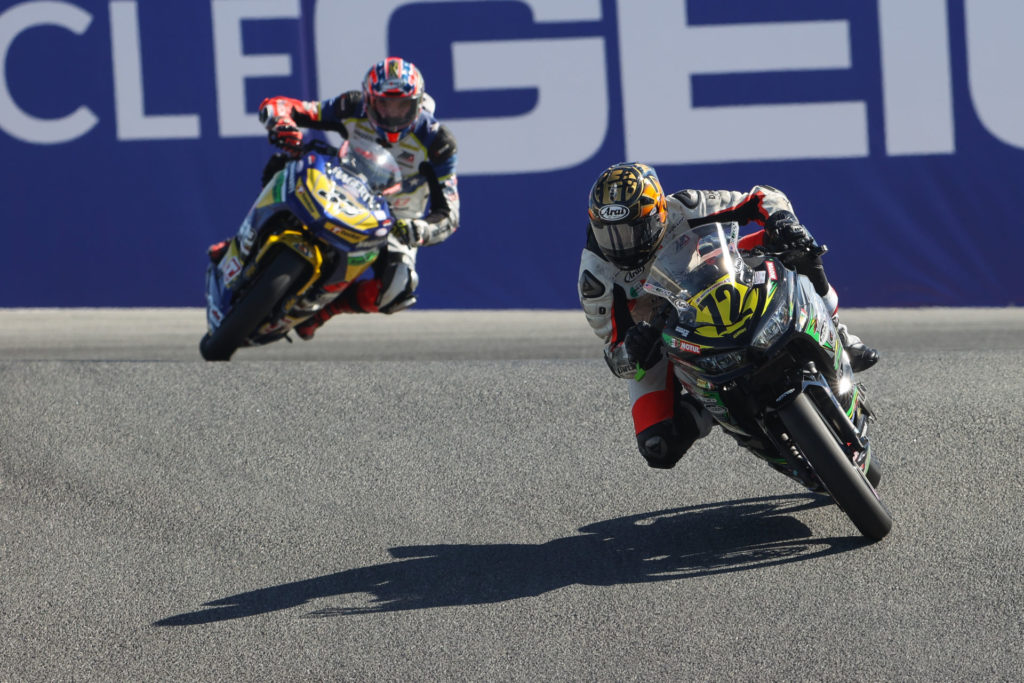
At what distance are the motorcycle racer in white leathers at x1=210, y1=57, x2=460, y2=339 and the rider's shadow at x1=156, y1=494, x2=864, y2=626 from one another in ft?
11.2

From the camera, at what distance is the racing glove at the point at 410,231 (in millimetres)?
7984

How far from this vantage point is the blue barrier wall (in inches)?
448

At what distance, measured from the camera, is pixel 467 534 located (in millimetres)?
5109

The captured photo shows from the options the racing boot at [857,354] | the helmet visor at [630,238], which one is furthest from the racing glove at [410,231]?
the racing boot at [857,354]

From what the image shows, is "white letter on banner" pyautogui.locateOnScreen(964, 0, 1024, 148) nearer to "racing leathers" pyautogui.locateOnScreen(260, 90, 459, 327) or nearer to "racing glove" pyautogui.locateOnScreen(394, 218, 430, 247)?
"racing leathers" pyautogui.locateOnScreen(260, 90, 459, 327)

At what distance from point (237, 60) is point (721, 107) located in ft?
14.2

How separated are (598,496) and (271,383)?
7.74 ft

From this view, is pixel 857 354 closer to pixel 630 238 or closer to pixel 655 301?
pixel 655 301

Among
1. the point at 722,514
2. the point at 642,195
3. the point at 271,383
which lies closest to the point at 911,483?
the point at 722,514

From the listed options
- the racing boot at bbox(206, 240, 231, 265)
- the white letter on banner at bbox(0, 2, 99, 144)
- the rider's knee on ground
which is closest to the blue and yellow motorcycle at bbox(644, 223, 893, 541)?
the rider's knee on ground

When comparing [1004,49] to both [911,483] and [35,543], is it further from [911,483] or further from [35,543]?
[35,543]

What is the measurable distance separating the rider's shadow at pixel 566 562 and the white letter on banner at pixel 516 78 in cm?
679

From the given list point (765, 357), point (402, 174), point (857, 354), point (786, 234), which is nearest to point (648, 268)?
point (786, 234)

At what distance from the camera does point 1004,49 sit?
444 inches
